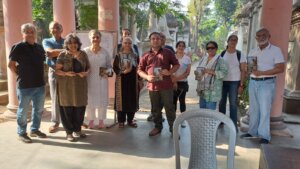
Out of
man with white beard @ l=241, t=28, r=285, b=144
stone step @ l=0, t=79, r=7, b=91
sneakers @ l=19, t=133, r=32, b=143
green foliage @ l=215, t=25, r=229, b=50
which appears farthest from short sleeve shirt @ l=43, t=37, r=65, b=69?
green foliage @ l=215, t=25, r=229, b=50

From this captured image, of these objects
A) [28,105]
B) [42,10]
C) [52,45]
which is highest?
[42,10]

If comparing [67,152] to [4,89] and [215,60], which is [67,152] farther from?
[4,89]

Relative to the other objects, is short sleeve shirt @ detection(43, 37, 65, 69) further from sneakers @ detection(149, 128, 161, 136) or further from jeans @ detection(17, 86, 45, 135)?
sneakers @ detection(149, 128, 161, 136)

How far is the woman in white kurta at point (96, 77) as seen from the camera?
15.8 ft

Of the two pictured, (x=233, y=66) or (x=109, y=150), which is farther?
(x=233, y=66)

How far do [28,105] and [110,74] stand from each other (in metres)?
1.34

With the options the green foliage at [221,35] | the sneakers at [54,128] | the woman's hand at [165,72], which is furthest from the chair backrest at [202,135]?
the green foliage at [221,35]

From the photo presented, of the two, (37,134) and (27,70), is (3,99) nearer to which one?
(37,134)

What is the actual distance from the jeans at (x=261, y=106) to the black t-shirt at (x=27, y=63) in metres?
3.28

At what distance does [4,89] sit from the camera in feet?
27.2

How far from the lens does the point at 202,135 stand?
8.71ft

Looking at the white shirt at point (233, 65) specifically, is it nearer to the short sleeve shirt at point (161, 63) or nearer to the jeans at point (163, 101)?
the short sleeve shirt at point (161, 63)

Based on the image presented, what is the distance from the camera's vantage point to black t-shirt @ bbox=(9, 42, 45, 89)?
428cm

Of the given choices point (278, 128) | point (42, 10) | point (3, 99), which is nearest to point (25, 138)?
point (3, 99)
